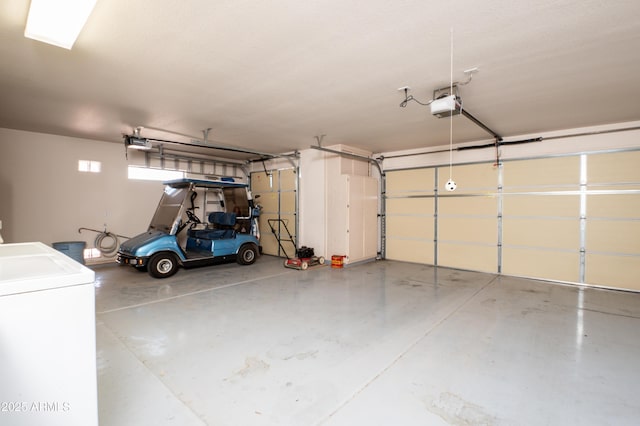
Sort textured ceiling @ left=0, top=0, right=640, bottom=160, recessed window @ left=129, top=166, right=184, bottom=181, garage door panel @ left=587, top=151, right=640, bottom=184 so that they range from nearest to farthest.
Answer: textured ceiling @ left=0, top=0, right=640, bottom=160, garage door panel @ left=587, top=151, right=640, bottom=184, recessed window @ left=129, top=166, right=184, bottom=181

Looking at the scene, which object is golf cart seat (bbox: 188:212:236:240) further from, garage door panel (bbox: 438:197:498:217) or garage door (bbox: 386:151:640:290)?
garage door panel (bbox: 438:197:498:217)

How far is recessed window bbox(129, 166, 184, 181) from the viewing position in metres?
6.71

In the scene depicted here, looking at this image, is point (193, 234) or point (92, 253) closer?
point (92, 253)

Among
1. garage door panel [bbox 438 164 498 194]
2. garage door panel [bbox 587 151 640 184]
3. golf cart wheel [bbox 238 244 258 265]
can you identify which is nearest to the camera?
garage door panel [bbox 587 151 640 184]

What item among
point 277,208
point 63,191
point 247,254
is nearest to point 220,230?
point 247,254

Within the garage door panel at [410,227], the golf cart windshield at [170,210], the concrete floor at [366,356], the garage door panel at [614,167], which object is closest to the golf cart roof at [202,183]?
the golf cart windshield at [170,210]

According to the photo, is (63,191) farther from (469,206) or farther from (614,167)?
(614,167)

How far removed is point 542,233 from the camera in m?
5.31

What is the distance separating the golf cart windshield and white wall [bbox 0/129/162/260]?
4.05 ft

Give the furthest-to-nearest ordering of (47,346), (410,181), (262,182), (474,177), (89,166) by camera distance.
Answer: (262,182) < (410,181) < (89,166) < (474,177) < (47,346)

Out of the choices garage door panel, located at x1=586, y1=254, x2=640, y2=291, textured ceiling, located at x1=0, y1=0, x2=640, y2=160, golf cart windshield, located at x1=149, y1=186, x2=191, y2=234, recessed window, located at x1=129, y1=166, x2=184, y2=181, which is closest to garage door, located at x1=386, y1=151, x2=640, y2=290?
garage door panel, located at x1=586, y1=254, x2=640, y2=291

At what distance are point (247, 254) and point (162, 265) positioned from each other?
1.80 metres

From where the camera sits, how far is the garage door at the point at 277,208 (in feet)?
25.1

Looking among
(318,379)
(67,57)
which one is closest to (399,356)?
(318,379)
